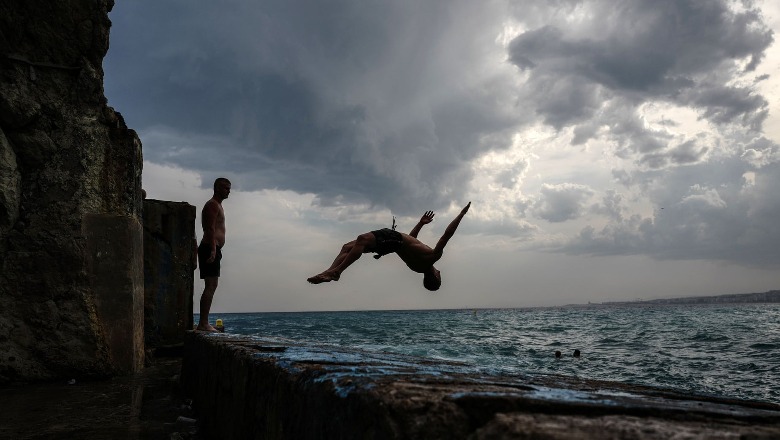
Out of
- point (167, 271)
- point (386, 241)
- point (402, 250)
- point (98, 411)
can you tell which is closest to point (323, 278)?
point (386, 241)

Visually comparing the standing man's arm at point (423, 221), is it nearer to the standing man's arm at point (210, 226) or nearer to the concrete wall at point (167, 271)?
the standing man's arm at point (210, 226)

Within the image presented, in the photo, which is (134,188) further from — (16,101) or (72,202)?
(16,101)

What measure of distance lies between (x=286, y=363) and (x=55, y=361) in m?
3.69

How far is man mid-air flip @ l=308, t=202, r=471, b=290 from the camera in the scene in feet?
18.2

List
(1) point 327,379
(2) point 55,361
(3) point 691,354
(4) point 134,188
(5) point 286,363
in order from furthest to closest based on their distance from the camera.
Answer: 1. (3) point 691,354
2. (4) point 134,188
3. (2) point 55,361
4. (5) point 286,363
5. (1) point 327,379

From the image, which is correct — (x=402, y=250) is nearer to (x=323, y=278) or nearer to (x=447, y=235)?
(x=447, y=235)

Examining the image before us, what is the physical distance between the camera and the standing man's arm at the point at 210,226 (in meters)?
5.71

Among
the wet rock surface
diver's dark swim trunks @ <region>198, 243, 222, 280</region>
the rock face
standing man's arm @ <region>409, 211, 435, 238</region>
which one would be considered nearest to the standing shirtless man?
diver's dark swim trunks @ <region>198, 243, 222, 280</region>

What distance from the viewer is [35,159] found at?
15.7 ft

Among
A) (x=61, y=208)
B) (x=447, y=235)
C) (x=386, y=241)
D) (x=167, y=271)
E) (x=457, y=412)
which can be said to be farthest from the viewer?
(x=167, y=271)

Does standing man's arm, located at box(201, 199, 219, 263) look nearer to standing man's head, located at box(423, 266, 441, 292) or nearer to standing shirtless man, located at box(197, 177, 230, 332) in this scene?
standing shirtless man, located at box(197, 177, 230, 332)

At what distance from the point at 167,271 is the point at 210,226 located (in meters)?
1.95

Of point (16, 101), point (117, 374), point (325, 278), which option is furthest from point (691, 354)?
point (16, 101)

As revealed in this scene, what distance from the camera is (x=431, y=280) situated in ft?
20.9
